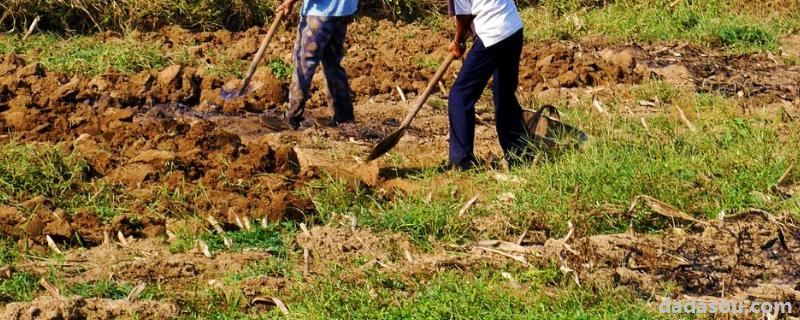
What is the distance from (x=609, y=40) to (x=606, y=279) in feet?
18.9

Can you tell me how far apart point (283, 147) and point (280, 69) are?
7.78ft

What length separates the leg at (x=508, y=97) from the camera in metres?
6.57

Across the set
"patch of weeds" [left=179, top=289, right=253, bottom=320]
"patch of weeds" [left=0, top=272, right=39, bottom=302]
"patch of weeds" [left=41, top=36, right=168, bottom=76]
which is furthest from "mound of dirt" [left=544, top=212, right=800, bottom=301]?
"patch of weeds" [left=41, top=36, right=168, bottom=76]

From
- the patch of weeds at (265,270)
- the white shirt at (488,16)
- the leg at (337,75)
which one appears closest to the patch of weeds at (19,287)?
the patch of weeds at (265,270)

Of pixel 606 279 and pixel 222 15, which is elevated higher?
pixel 606 279

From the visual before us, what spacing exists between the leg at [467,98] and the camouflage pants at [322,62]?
1.16 metres

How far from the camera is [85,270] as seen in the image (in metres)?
5.40

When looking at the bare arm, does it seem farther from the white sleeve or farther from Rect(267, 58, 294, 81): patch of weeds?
Rect(267, 58, 294, 81): patch of weeds

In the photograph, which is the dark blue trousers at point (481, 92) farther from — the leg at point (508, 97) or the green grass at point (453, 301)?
the green grass at point (453, 301)

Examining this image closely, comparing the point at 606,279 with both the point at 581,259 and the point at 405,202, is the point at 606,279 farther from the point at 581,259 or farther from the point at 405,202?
the point at 405,202

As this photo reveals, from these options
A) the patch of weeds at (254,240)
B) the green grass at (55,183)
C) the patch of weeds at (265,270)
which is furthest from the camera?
the green grass at (55,183)

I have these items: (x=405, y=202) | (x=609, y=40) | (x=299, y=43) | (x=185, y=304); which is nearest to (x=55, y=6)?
(x=299, y=43)

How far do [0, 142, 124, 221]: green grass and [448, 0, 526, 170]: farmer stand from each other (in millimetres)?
1740

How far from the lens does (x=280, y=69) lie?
9195mm
